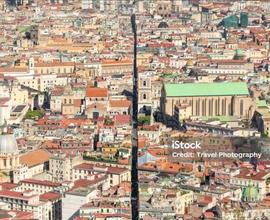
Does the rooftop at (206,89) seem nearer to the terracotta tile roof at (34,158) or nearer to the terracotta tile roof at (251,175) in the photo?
the terracotta tile roof at (34,158)

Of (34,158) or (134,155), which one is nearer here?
(34,158)

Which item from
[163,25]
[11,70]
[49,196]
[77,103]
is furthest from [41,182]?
[163,25]

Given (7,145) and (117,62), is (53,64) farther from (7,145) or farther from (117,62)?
(7,145)

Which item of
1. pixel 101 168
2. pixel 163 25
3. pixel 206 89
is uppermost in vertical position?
pixel 163 25

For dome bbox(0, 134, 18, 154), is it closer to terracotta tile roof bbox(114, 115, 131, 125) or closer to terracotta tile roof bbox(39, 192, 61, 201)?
terracotta tile roof bbox(39, 192, 61, 201)

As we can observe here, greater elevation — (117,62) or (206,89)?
(206,89)
